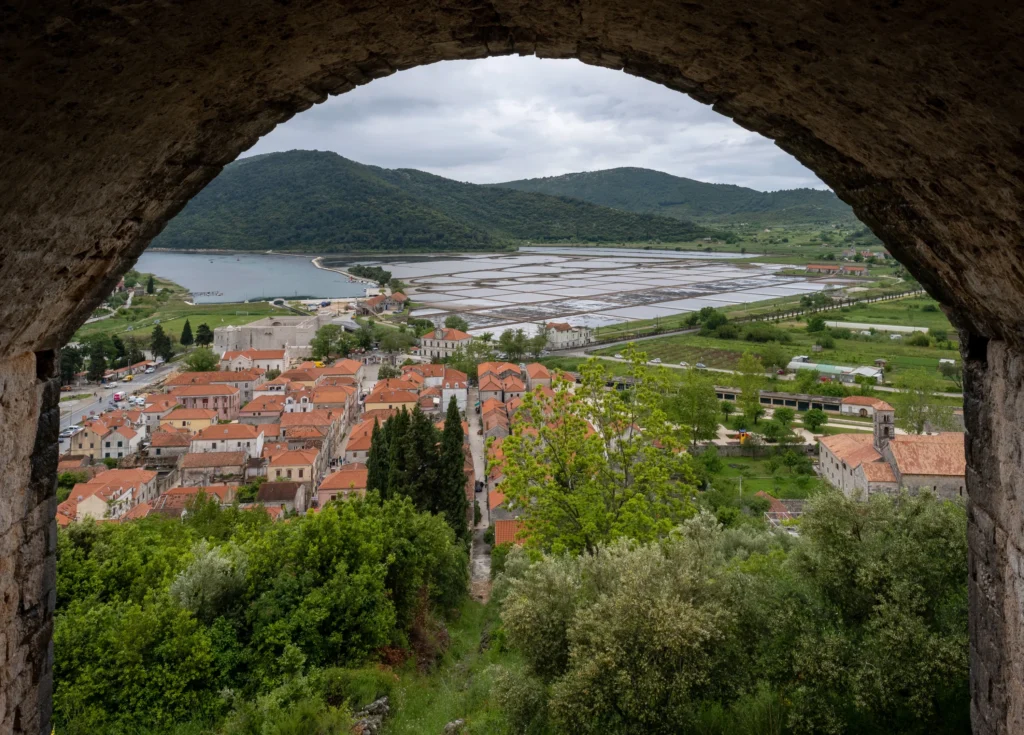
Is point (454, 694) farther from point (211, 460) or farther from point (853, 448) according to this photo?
point (211, 460)

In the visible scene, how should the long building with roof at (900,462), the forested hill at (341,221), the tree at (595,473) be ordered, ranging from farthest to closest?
the forested hill at (341,221) < the long building with roof at (900,462) < the tree at (595,473)

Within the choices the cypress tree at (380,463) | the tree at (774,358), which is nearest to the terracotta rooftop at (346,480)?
the cypress tree at (380,463)

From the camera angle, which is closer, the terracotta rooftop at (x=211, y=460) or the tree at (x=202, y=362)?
the terracotta rooftop at (x=211, y=460)

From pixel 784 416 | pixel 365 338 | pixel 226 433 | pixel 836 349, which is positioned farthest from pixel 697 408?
pixel 365 338

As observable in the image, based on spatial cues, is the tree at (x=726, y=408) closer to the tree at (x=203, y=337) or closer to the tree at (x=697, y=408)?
the tree at (x=697, y=408)

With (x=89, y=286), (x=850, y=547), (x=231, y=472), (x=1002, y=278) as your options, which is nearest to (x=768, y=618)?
(x=850, y=547)

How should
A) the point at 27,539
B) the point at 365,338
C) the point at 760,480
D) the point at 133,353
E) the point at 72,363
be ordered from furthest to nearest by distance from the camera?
the point at 365,338 → the point at 133,353 → the point at 72,363 → the point at 760,480 → the point at 27,539
